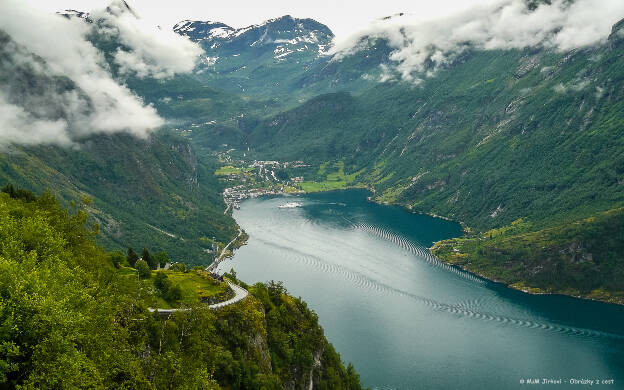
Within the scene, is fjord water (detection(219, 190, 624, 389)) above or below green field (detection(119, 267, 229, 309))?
above

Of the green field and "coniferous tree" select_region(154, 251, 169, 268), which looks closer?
the green field

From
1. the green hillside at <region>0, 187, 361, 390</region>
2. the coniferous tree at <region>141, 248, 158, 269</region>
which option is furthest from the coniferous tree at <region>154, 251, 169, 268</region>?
the green hillside at <region>0, 187, 361, 390</region>

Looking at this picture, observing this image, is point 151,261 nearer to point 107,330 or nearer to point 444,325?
point 107,330

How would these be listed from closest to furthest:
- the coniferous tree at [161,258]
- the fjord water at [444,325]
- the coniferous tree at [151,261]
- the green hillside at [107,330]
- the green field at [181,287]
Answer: the green hillside at [107,330], the green field at [181,287], the coniferous tree at [151,261], the coniferous tree at [161,258], the fjord water at [444,325]

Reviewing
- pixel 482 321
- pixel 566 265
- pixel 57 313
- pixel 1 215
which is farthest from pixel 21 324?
pixel 566 265

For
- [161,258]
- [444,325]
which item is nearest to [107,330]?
[161,258]

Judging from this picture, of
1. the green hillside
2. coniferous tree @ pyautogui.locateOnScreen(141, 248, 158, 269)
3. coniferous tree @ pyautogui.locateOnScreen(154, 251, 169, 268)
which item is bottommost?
the green hillside

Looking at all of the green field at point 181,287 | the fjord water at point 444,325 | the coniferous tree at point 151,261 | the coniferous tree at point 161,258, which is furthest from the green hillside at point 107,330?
the fjord water at point 444,325

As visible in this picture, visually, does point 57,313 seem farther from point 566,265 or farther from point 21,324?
point 566,265

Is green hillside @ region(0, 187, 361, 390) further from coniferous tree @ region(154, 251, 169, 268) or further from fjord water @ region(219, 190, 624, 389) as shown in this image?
fjord water @ region(219, 190, 624, 389)

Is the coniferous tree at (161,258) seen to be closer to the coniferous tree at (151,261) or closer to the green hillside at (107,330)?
the coniferous tree at (151,261)
